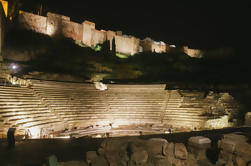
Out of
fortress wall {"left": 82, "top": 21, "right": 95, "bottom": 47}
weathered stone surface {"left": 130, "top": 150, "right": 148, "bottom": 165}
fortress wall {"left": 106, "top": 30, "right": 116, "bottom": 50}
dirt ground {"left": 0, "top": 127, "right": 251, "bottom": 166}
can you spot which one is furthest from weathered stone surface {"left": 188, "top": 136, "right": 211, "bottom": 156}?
fortress wall {"left": 106, "top": 30, "right": 116, "bottom": 50}

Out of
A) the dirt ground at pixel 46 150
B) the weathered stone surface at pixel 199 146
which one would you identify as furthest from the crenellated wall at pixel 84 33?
the weathered stone surface at pixel 199 146

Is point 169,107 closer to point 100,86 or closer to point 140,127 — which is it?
point 140,127

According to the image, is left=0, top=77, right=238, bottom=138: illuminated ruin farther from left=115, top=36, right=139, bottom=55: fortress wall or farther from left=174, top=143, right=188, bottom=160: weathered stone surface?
left=115, top=36, right=139, bottom=55: fortress wall

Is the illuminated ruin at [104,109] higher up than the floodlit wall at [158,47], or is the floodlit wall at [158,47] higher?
the floodlit wall at [158,47]

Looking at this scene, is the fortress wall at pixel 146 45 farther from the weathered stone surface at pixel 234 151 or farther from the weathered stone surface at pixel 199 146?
the weathered stone surface at pixel 234 151

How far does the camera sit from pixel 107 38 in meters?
41.0

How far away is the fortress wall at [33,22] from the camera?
30.9 meters

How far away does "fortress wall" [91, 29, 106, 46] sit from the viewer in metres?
39.7

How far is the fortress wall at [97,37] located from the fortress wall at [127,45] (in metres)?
3.47

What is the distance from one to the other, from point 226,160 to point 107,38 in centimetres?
4031

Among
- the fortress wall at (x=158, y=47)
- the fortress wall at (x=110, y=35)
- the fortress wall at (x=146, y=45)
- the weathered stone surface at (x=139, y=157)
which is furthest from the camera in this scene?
the fortress wall at (x=158, y=47)

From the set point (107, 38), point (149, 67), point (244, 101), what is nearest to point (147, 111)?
point (244, 101)

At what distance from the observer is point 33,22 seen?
3188 centimetres

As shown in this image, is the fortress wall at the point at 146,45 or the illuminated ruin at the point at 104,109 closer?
the illuminated ruin at the point at 104,109
